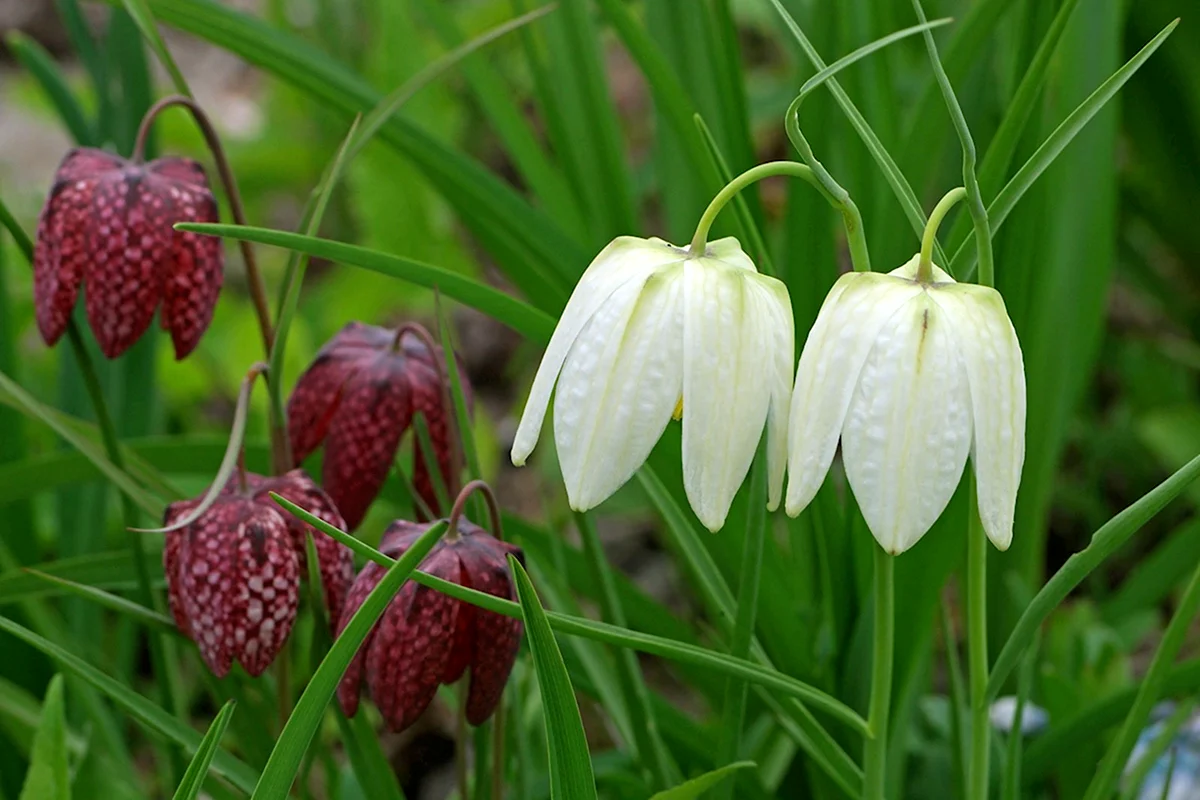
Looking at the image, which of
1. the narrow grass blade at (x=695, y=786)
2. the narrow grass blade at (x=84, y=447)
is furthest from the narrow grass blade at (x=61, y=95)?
the narrow grass blade at (x=695, y=786)

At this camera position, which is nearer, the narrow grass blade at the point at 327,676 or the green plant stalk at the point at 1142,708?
the narrow grass blade at the point at 327,676

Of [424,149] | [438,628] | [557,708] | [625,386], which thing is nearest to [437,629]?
[438,628]

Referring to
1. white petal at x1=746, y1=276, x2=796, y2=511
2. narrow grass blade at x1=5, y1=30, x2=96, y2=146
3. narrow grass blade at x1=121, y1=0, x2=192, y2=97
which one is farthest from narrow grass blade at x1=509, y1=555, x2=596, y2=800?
narrow grass blade at x1=5, y1=30, x2=96, y2=146

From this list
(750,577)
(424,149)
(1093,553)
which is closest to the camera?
(1093,553)

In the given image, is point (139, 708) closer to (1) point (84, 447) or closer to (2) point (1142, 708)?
(1) point (84, 447)

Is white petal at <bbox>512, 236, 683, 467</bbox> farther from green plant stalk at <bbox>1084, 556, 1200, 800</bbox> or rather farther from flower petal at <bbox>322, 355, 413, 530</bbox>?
green plant stalk at <bbox>1084, 556, 1200, 800</bbox>

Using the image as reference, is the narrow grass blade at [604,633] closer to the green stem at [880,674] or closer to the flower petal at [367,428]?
the green stem at [880,674]

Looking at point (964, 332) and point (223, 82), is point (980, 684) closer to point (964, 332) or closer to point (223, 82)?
point (964, 332)
